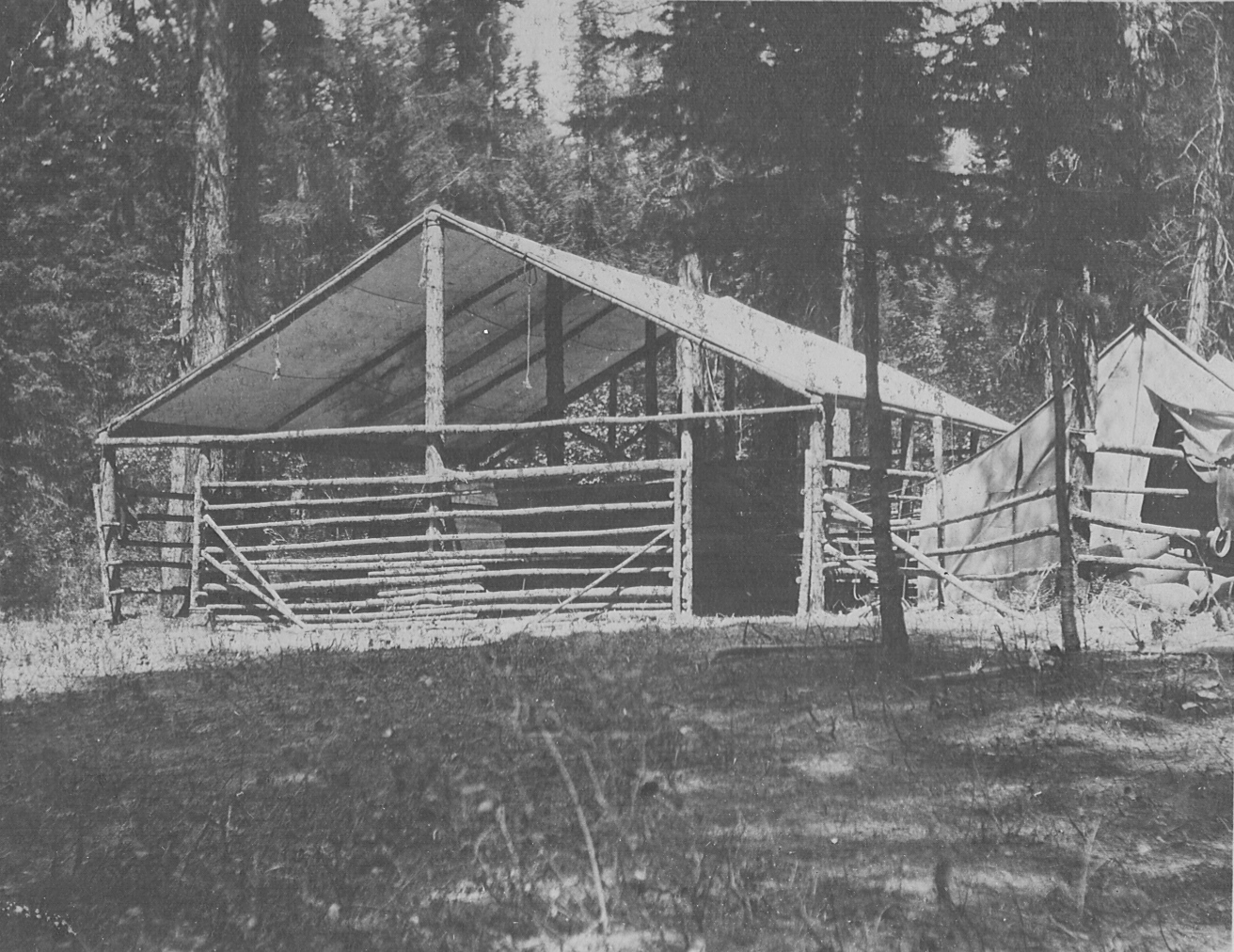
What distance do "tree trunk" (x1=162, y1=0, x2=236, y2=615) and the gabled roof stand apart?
1292 mm

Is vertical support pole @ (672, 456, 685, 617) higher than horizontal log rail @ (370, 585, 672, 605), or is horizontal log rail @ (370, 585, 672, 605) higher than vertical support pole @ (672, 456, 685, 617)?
vertical support pole @ (672, 456, 685, 617)

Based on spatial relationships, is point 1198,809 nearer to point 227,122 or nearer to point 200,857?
point 200,857

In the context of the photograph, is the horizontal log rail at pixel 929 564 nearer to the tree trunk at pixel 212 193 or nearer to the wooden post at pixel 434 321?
the wooden post at pixel 434 321

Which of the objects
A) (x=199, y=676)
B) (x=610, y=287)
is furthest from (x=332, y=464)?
(x=199, y=676)

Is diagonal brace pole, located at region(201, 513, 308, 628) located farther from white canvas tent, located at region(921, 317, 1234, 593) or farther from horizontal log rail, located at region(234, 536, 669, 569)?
white canvas tent, located at region(921, 317, 1234, 593)

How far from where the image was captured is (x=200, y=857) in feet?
16.1

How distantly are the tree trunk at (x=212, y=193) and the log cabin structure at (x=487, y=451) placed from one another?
115 centimetres

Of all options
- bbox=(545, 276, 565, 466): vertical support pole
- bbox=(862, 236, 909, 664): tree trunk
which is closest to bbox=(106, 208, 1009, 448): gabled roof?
bbox=(545, 276, 565, 466): vertical support pole

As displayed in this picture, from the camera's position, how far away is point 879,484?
8.00 meters

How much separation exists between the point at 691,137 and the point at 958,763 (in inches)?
165

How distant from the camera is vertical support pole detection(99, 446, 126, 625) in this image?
12984 mm

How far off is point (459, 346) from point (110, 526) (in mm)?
5115

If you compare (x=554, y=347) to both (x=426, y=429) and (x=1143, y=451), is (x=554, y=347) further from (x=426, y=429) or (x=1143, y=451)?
(x=1143, y=451)

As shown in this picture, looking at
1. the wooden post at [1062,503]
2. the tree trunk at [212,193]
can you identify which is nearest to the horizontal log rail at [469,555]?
the tree trunk at [212,193]
